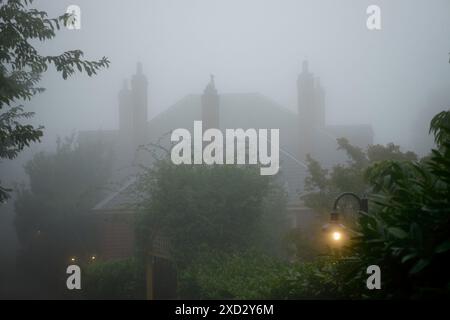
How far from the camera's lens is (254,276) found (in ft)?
27.6

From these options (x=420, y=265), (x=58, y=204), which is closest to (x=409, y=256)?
(x=420, y=265)

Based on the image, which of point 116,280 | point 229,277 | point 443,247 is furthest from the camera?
point 116,280

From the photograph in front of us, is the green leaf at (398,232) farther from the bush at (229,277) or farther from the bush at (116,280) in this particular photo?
the bush at (116,280)

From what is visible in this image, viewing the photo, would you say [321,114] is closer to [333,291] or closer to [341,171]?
[341,171]

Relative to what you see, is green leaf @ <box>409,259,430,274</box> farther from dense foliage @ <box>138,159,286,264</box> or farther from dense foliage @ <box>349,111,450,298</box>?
dense foliage @ <box>138,159,286,264</box>

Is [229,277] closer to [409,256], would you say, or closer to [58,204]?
[409,256]

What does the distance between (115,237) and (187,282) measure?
4.48 meters

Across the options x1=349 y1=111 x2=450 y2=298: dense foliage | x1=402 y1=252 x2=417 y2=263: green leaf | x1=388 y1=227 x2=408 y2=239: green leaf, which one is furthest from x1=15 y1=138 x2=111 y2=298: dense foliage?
x1=402 y1=252 x2=417 y2=263: green leaf

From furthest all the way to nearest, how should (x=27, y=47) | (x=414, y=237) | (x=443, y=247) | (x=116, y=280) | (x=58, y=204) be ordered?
(x=58, y=204) → (x=116, y=280) → (x=27, y=47) → (x=414, y=237) → (x=443, y=247)

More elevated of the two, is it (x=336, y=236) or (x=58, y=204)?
(x=58, y=204)

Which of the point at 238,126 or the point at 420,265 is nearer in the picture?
the point at 420,265

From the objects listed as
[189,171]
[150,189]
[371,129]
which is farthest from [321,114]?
[150,189]
